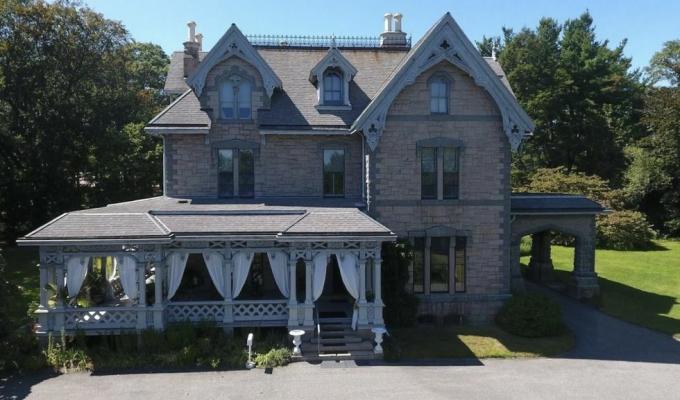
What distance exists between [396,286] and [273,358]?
619cm

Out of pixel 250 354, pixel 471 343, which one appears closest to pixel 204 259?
pixel 250 354

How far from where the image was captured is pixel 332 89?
23078mm

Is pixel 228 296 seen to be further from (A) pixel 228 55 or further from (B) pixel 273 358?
(A) pixel 228 55

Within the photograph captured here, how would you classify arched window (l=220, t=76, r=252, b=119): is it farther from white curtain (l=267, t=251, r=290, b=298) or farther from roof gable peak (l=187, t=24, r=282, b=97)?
white curtain (l=267, t=251, r=290, b=298)

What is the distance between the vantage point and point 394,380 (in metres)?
15.3

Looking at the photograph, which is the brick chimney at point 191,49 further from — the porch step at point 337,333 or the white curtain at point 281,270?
the porch step at point 337,333

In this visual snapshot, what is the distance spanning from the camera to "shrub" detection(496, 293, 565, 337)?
772 inches

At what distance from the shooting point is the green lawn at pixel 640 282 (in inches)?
900

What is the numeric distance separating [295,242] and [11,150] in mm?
32537

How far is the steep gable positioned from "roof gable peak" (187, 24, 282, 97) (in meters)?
5.15

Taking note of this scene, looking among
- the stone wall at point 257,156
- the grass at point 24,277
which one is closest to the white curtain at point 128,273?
the grass at point 24,277

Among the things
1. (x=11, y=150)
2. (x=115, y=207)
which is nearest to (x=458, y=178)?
(x=115, y=207)

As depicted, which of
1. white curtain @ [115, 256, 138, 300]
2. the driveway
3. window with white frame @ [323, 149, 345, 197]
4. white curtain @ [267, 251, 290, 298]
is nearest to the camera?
the driveway

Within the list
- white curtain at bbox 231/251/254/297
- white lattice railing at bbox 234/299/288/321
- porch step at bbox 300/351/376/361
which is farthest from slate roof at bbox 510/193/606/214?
white curtain at bbox 231/251/254/297
